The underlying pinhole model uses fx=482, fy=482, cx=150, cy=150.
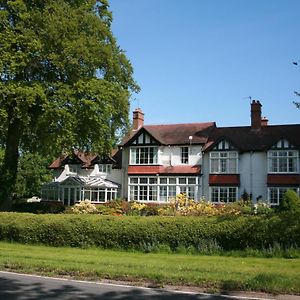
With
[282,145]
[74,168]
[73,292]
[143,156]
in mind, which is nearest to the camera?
[73,292]

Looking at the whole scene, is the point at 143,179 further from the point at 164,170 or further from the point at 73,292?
the point at 73,292

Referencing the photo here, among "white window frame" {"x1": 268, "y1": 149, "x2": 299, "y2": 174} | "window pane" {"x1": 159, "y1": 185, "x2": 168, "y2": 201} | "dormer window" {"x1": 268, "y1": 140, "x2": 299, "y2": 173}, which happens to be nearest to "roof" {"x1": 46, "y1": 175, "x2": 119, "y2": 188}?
"window pane" {"x1": 159, "y1": 185, "x2": 168, "y2": 201}

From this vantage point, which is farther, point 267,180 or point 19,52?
point 267,180

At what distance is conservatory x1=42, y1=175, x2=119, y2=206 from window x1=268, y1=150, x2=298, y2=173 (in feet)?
56.0

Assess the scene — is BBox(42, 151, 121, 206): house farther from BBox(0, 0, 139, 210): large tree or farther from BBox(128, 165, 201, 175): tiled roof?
BBox(0, 0, 139, 210): large tree

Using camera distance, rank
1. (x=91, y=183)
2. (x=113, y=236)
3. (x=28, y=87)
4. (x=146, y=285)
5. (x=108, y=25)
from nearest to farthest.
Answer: (x=146, y=285) < (x=113, y=236) < (x=28, y=87) < (x=108, y=25) < (x=91, y=183)

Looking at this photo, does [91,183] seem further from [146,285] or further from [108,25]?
[146,285]

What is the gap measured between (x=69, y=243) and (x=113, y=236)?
2.14 metres

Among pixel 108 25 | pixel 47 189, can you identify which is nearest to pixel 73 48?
pixel 108 25

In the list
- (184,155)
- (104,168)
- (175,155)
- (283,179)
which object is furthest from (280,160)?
(104,168)

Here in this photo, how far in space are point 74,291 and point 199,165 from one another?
130 ft

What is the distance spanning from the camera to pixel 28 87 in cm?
3017

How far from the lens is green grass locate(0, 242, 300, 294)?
1143 cm

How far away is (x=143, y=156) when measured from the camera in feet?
169
